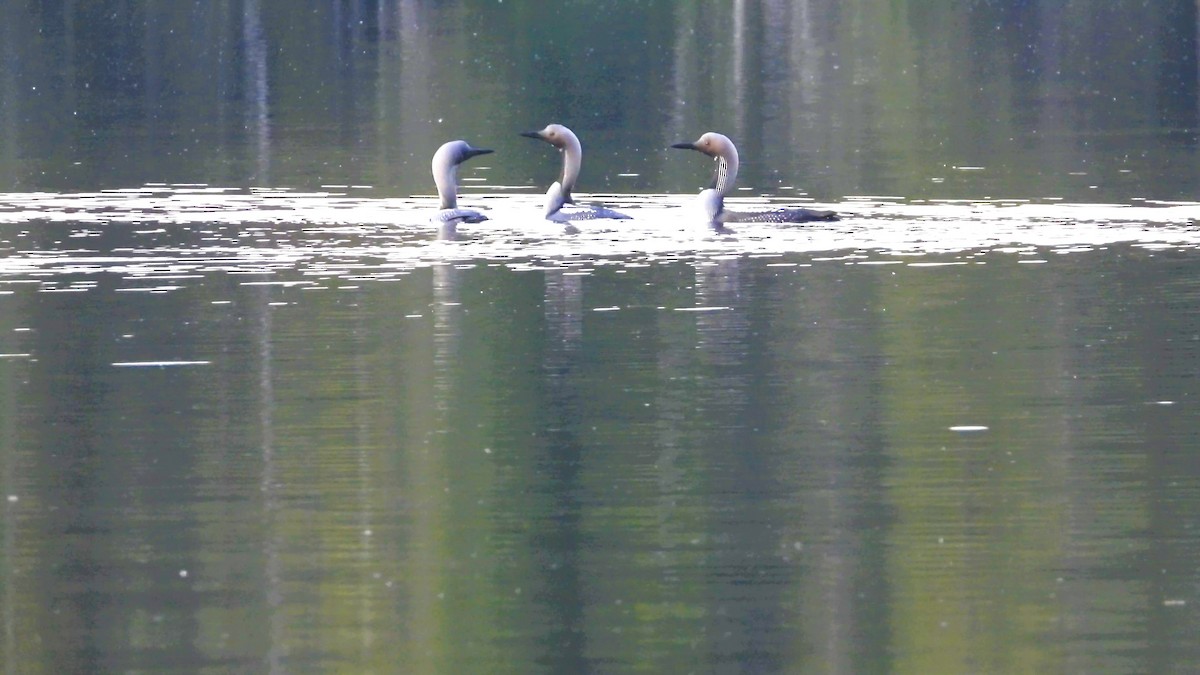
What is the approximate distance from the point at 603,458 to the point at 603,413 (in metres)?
1.28

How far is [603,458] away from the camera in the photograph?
42.7 ft

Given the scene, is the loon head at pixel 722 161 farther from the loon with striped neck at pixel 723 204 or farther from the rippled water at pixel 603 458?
the rippled water at pixel 603 458

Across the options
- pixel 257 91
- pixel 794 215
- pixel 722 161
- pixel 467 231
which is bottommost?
pixel 467 231

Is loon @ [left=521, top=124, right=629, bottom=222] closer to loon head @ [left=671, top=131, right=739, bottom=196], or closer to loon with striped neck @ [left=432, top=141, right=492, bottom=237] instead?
loon with striped neck @ [left=432, top=141, right=492, bottom=237]

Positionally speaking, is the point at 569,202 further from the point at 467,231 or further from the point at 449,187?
the point at 467,231

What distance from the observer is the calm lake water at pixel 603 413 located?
1005 cm

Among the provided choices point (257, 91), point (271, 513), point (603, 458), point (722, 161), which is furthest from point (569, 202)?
point (257, 91)

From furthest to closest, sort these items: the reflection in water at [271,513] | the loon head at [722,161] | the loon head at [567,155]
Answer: the loon head at [722,161] < the loon head at [567,155] < the reflection in water at [271,513]

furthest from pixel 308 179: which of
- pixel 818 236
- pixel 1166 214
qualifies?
pixel 1166 214

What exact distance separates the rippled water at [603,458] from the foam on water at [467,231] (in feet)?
0.47

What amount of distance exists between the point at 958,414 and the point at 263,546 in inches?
175

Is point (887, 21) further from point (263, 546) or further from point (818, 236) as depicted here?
point (263, 546)

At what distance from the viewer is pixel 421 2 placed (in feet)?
293

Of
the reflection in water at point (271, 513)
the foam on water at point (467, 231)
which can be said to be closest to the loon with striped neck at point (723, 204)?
the foam on water at point (467, 231)
